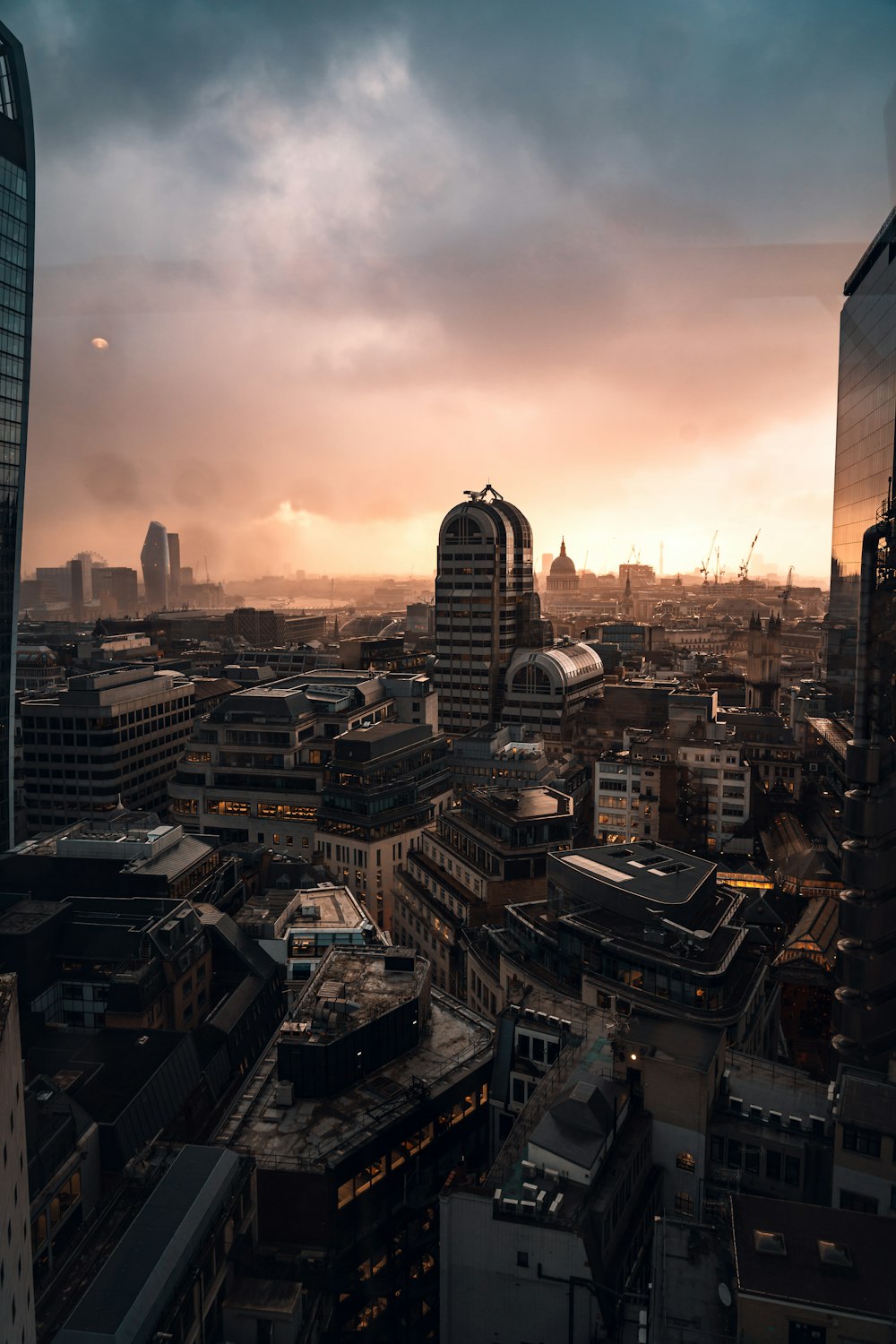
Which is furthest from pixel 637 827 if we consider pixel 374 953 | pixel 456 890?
pixel 374 953

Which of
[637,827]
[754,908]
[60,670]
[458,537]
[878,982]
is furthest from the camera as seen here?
[60,670]

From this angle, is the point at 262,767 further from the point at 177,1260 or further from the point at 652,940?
the point at 177,1260

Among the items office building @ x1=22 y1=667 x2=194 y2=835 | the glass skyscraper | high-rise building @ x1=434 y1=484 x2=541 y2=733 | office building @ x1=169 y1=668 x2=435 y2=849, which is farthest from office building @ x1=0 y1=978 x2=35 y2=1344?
high-rise building @ x1=434 y1=484 x2=541 y2=733

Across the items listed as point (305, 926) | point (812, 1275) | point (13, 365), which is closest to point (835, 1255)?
point (812, 1275)

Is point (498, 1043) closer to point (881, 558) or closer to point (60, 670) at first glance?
point (881, 558)

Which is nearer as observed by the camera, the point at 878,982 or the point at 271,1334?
the point at 271,1334

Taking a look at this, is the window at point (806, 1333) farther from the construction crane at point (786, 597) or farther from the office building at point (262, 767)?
the construction crane at point (786, 597)
